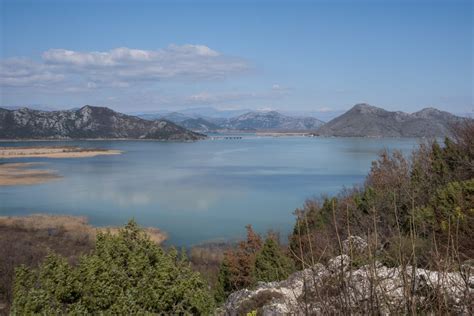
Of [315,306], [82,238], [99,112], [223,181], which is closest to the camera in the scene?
[315,306]

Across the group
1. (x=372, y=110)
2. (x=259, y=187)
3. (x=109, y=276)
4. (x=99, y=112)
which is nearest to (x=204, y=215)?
(x=259, y=187)

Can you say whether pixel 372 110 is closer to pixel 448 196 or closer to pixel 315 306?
pixel 448 196

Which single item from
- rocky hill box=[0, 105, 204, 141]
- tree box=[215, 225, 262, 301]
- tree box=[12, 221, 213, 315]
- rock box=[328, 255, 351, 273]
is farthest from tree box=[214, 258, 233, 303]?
rocky hill box=[0, 105, 204, 141]

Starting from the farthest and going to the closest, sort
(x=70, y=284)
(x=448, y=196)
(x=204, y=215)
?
(x=204, y=215) < (x=448, y=196) < (x=70, y=284)

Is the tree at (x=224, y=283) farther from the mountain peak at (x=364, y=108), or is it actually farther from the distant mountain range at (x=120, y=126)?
the mountain peak at (x=364, y=108)

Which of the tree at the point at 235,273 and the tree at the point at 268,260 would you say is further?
the tree at the point at 235,273

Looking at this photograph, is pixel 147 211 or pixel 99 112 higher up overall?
pixel 99 112

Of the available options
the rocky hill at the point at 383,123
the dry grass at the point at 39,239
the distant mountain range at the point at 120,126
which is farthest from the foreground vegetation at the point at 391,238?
the rocky hill at the point at 383,123

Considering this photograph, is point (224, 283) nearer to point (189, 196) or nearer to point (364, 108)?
point (189, 196)
